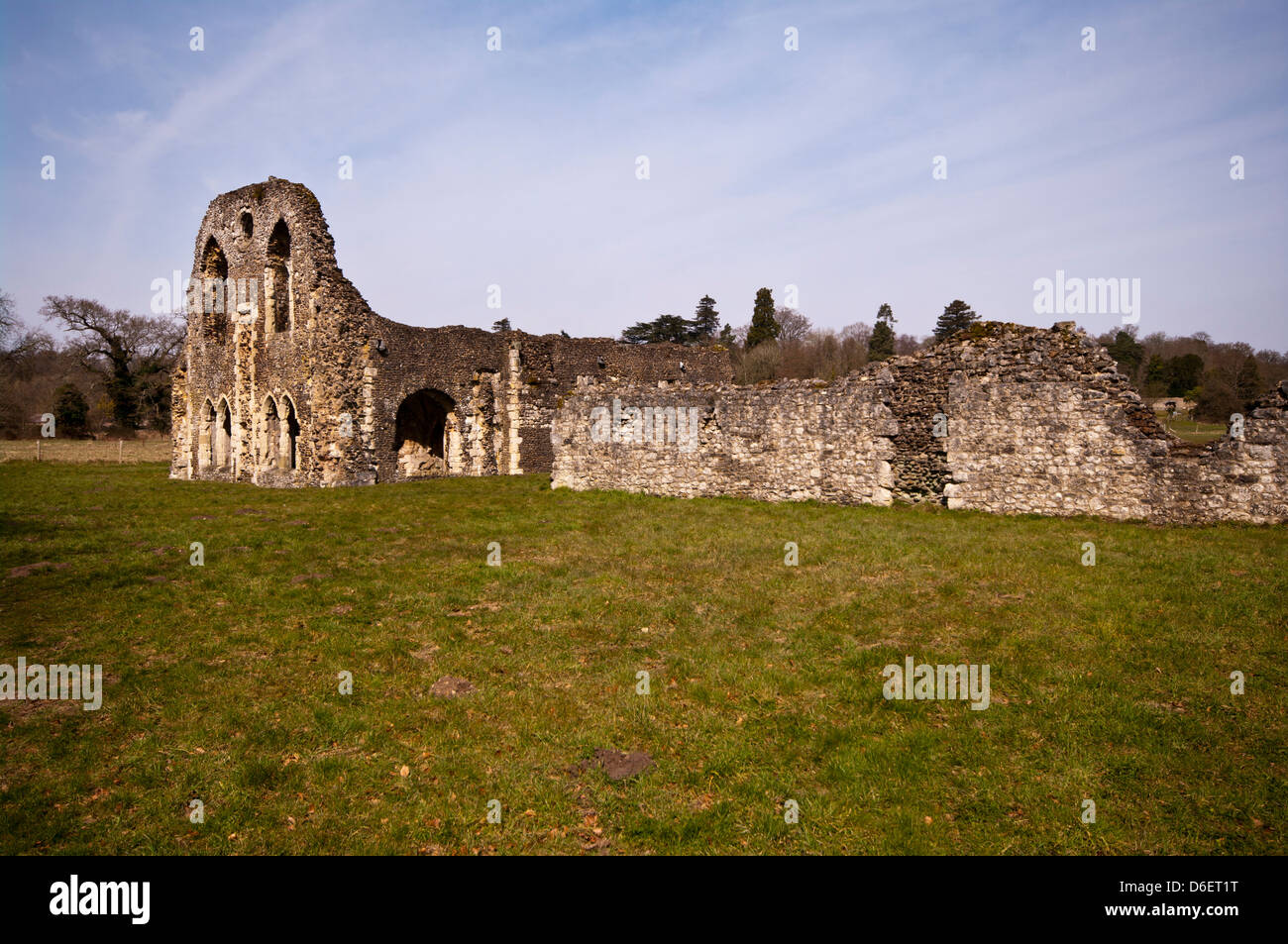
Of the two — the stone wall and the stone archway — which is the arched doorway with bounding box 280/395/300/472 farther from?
the stone wall

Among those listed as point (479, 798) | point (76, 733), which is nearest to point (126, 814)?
point (76, 733)

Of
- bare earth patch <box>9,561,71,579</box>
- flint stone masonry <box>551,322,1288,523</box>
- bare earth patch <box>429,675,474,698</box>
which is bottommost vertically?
bare earth patch <box>429,675,474,698</box>

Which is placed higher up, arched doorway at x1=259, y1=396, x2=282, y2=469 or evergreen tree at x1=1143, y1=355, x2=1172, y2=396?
evergreen tree at x1=1143, y1=355, x2=1172, y2=396

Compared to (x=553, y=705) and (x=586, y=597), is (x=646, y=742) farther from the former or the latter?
(x=586, y=597)

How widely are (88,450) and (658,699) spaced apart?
166 ft

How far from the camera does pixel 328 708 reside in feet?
22.9

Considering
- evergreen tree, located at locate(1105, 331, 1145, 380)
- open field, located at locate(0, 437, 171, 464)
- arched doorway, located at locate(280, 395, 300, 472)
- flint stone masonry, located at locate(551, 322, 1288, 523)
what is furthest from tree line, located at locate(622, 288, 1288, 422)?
open field, located at locate(0, 437, 171, 464)

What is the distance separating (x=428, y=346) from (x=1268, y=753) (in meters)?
28.3

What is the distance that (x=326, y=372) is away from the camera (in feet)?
84.7

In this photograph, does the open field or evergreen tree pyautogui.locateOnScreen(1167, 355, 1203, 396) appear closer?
the open field

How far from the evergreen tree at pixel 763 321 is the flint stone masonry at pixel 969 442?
162 feet

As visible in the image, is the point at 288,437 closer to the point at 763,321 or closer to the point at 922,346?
the point at 922,346

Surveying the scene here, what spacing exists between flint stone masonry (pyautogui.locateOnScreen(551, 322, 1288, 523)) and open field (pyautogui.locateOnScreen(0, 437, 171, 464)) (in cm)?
3329

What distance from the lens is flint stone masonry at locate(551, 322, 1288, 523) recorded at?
13.3 metres
